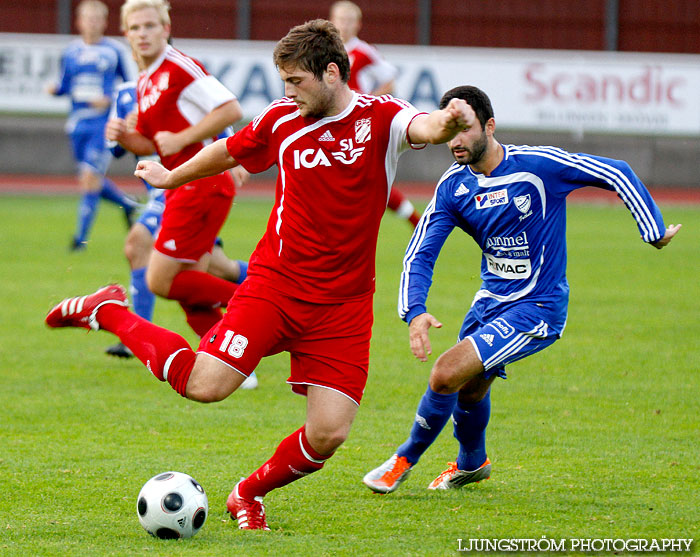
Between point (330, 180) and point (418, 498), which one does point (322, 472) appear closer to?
point (418, 498)

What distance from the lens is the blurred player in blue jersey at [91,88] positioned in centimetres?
1298

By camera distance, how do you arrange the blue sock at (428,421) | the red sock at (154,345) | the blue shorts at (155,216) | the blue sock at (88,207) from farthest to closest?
1. the blue sock at (88,207)
2. the blue shorts at (155,216)
3. the blue sock at (428,421)
4. the red sock at (154,345)

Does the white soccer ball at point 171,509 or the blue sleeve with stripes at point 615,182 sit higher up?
the blue sleeve with stripes at point 615,182

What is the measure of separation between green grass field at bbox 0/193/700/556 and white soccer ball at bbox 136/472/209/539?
0.06 metres

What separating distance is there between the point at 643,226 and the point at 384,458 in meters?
1.68

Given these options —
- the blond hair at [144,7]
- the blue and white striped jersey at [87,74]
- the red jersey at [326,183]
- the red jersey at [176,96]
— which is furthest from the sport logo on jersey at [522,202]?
the blue and white striped jersey at [87,74]

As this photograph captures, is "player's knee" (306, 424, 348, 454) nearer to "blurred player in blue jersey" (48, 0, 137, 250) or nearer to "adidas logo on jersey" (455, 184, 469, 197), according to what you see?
"adidas logo on jersey" (455, 184, 469, 197)

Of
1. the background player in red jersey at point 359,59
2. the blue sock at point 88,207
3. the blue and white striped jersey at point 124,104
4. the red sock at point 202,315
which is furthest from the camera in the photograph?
the blue sock at point 88,207

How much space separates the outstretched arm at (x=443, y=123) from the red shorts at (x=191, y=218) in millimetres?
2759

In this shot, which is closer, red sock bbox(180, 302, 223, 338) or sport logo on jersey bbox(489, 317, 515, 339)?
sport logo on jersey bbox(489, 317, 515, 339)

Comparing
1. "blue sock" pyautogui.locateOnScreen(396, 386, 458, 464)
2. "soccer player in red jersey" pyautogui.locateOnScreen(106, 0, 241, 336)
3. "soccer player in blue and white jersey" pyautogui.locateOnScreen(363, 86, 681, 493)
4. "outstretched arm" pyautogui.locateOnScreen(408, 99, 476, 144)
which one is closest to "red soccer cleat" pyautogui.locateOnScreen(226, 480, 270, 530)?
"soccer player in blue and white jersey" pyautogui.locateOnScreen(363, 86, 681, 493)

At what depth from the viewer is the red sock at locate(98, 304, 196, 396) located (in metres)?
4.35

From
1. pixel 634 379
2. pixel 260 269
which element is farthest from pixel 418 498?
pixel 634 379

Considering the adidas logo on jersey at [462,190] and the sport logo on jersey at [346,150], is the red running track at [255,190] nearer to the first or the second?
the adidas logo on jersey at [462,190]
